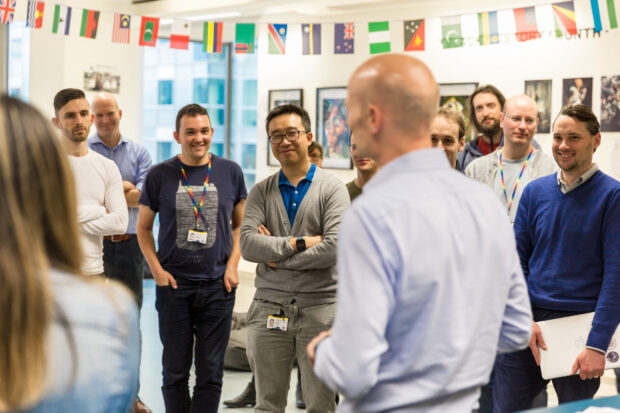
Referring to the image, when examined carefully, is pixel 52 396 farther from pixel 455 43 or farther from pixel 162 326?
pixel 455 43

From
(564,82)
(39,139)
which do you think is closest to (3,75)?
(564,82)

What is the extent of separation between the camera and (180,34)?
590 centimetres

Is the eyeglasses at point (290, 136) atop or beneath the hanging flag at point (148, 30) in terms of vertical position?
beneath

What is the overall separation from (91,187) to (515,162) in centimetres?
216

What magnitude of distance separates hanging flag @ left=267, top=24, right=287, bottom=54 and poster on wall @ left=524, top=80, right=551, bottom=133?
2.21 m

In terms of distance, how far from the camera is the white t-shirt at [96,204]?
11.2ft

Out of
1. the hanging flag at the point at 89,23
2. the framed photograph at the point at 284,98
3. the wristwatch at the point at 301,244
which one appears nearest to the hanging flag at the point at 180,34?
the hanging flag at the point at 89,23

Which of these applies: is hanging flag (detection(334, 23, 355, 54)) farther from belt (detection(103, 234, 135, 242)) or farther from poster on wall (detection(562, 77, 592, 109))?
belt (detection(103, 234, 135, 242))

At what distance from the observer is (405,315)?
4.49ft

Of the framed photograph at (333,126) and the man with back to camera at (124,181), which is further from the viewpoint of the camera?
the framed photograph at (333,126)

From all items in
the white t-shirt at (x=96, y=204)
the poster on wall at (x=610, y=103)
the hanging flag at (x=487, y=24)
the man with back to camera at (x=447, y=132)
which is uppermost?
the hanging flag at (x=487, y=24)

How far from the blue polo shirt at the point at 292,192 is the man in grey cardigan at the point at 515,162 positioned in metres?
0.94

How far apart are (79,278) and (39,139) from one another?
0.72ft

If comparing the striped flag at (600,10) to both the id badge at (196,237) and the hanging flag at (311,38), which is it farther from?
the id badge at (196,237)
